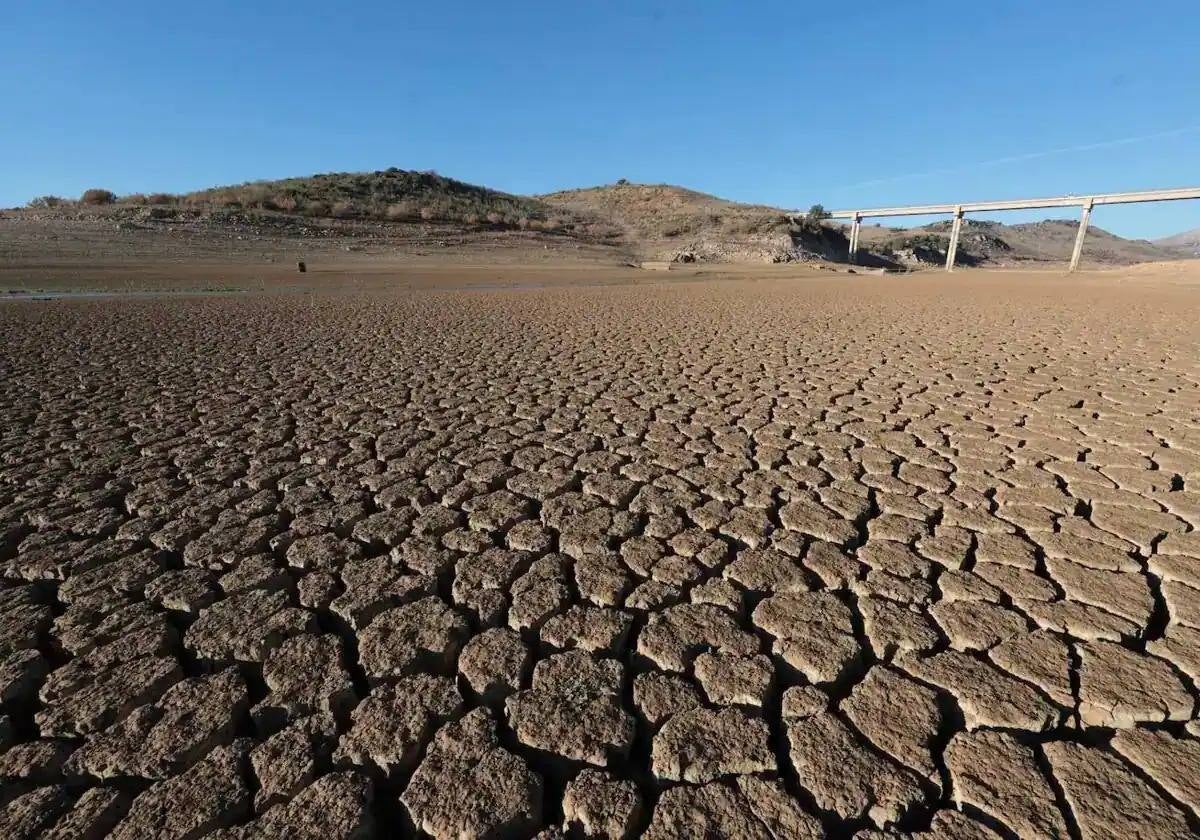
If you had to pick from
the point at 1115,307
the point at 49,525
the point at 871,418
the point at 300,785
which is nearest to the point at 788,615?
the point at 300,785

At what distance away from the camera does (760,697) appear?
1624 mm

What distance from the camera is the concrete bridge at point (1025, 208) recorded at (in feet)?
121

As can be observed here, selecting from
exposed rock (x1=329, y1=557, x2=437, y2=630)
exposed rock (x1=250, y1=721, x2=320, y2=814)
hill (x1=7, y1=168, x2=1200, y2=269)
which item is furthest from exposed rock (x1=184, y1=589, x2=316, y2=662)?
hill (x1=7, y1=168, x2=1200, y2=269)

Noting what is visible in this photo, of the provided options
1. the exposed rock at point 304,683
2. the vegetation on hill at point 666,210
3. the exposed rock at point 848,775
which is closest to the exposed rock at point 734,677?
the exposed rock at point 848,775

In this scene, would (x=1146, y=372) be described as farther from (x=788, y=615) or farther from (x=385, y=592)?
(x=385, y=592)

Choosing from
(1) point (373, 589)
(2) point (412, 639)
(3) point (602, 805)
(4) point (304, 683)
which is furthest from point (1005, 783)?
(1) point (373, 589)

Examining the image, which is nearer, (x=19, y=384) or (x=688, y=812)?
Result: (x=688, y=812)

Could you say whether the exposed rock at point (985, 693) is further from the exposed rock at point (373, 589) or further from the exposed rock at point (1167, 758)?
the exposed rock at point (373, 589)

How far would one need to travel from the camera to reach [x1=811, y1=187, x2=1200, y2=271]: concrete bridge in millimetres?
37031

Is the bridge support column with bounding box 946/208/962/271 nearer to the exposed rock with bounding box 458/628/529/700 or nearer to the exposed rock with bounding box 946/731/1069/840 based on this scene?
the exposed rock with bounding box 946/731/1069/840

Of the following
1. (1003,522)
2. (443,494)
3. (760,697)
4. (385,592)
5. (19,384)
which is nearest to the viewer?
(760,697)

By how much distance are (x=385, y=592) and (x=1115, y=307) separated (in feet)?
45.7

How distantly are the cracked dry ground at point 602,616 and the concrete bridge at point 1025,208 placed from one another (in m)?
40.5

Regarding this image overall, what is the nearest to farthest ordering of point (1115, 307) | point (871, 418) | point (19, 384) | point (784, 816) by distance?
point (784, 816)
point (871, 418)
point (19, 384)
point (1115, 307)
